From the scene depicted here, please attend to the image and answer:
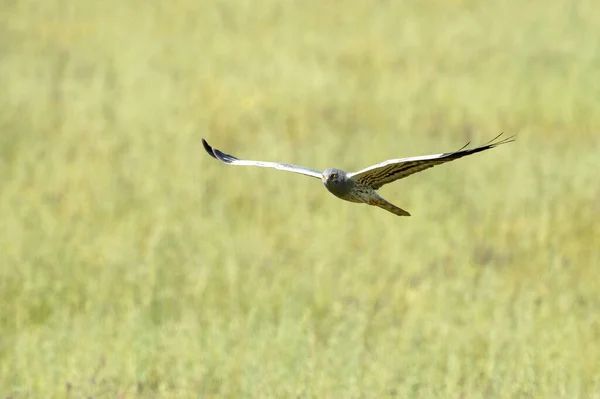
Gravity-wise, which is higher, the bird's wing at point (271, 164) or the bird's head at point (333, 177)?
the bird's wing at point (271, 164)

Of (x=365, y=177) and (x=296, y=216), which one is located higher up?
(x=296, y=216)

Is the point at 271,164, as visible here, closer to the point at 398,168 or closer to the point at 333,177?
the point at 333,177

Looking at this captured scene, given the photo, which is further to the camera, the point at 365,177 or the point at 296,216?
the point at 296,216

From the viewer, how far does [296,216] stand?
827 centimetres

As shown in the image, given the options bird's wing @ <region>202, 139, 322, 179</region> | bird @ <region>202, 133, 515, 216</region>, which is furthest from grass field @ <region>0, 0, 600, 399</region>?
bird @ <region>202, 133, 515, 216</region>

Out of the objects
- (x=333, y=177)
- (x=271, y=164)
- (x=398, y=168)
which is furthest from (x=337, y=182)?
(x=271, y=164)

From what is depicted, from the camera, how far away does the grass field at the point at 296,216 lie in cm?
543

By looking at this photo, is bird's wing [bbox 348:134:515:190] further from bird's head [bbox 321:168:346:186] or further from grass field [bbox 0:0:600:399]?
grass field [bbox 0:0:600:399]

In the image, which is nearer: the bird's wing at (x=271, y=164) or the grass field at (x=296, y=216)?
the bird's wing at (x=271, y=164)

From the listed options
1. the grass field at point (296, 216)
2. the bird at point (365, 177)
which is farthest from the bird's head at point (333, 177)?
the grass field at point (296, 216)

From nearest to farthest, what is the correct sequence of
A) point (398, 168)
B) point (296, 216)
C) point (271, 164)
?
point (398, 168) → point (271, 164) → point (296, 216)

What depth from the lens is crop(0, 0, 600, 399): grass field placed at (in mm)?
5430

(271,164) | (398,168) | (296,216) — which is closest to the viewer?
(398,168)

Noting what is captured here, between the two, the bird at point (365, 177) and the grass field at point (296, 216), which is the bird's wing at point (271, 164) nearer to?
the bird at point (365, 177)
